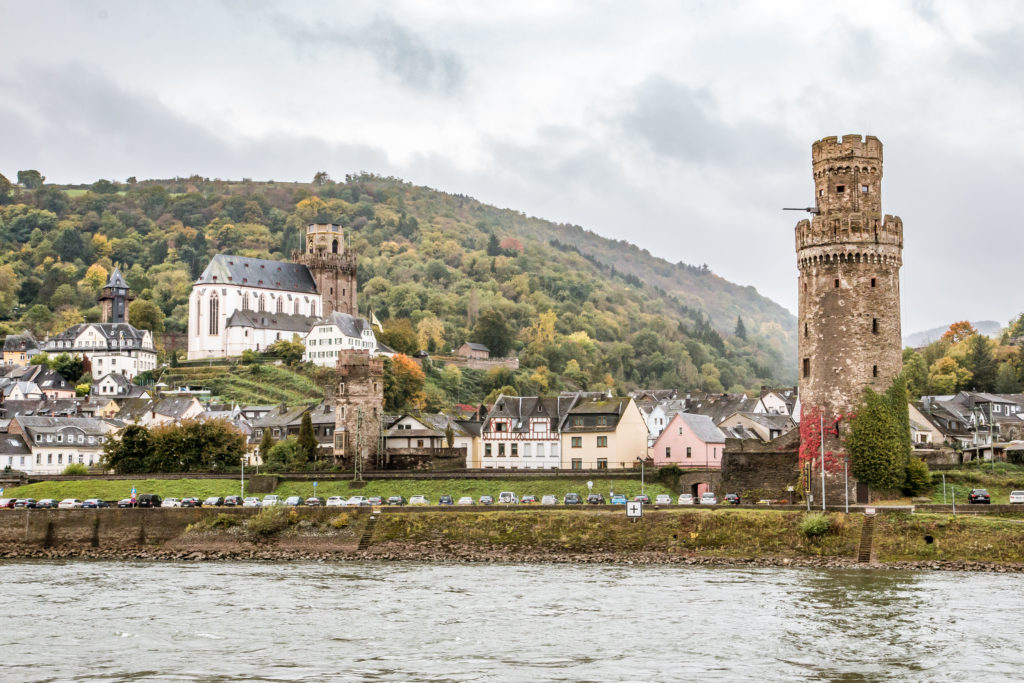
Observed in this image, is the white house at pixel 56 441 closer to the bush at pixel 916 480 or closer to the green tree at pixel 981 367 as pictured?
the bush at pixel 916 480

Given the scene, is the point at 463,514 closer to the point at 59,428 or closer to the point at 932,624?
the point at 932,624

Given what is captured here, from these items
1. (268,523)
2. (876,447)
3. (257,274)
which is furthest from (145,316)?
(876,447)

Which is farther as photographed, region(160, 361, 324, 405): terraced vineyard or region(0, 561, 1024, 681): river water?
region(160, 361, 324, 405): terraced vineyard

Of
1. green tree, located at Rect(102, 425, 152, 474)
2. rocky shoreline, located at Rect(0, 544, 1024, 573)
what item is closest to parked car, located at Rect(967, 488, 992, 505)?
rocky shoreline, located at Rect(0, 544, 1024, 573)

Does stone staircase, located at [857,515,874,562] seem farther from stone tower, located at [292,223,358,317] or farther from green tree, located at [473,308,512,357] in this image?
green tree, located at [473,308,512,357]

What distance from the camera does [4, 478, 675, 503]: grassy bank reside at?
77.4 m

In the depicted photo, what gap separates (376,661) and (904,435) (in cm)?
3915

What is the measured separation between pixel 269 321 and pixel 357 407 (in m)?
77.0

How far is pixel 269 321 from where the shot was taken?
540 ft

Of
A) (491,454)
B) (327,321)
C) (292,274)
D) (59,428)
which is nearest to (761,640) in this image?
(491,454)

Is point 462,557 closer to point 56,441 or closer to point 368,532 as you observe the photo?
point 368,532

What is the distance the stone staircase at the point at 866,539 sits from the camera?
56.1 m

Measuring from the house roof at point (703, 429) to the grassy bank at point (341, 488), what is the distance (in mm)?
7843

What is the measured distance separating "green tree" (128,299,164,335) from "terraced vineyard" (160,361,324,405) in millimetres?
23022
